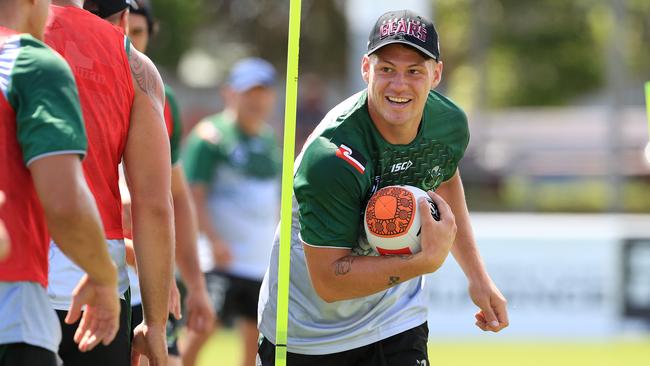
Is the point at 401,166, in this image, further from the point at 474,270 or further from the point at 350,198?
the point at 474,270

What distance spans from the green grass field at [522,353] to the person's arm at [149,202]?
678 centimetres

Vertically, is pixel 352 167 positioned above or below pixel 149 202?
A: above

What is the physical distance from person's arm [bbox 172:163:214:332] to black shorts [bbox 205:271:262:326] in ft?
7.49

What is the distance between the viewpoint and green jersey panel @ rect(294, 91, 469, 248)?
14.9ft

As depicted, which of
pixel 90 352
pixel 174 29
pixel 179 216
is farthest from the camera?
pixel 174 29

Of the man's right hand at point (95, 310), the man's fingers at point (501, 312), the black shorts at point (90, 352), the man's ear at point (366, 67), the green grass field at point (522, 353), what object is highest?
the man's ear at point (366, 67)

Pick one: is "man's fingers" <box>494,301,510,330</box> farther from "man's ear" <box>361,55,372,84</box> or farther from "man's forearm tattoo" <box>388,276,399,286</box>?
"man's ear" <box>361,55,372,84</box>

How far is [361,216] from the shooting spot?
183 inches

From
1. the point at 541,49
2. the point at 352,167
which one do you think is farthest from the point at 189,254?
the point at 541,49

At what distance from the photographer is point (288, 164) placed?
4.50 m

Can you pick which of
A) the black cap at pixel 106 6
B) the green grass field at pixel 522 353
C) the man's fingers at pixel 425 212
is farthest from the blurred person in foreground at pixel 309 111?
the man's fingers at pixel 425 212

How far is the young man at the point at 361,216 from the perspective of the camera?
14.9 feet

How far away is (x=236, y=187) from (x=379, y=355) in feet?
13.2

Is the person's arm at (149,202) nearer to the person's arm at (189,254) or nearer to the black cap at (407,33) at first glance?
the black cap at (407,33)
